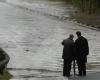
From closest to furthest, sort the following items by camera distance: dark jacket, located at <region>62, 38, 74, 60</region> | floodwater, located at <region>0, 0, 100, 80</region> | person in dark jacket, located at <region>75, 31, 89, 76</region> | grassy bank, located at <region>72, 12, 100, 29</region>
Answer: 1. dark jacket, located at <region>62, 38, 74, 60</region>
2. person in dark jacket, located at <region>75, 31, 89, 76</region>
3. floodwater, located at <region>0, 0, 100, 80</region>
4. grassy bank, located at <region>72, 12, 100, 29</region>

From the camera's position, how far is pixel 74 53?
55.7 feet

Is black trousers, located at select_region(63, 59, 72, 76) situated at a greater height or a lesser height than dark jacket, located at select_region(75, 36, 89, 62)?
lesser

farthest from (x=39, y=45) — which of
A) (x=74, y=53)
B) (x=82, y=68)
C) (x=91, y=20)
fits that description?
(x=91, y=20)

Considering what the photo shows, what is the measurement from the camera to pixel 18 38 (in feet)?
106

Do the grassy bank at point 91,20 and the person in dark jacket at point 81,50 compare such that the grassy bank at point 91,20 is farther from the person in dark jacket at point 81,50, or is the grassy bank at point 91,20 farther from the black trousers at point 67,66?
the black trousers at point 67,66

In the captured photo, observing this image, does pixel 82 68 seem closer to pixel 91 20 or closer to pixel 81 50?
pixel 81 50

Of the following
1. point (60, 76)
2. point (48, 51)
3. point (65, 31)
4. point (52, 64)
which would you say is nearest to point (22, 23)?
point (65, 31)

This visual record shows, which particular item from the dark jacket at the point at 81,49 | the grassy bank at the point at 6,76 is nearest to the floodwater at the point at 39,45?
the grassy bank at the point at 6,76

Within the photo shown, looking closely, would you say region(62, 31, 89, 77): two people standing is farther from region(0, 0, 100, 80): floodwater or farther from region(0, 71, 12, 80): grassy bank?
region(0, 71, 12, 80): grassy bank

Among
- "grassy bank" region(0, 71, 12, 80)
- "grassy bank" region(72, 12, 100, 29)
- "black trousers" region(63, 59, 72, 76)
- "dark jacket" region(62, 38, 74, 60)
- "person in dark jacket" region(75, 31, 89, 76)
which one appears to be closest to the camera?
"grassy bank" region(0, 71, 12, 80)

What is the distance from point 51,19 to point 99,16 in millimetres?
5208

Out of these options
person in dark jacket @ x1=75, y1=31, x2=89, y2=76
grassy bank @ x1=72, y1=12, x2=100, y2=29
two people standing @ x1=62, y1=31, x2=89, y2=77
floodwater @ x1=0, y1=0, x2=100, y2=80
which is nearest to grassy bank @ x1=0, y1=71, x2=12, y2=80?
floodwater @ x1=0, y1=0, x2=100, y2=80

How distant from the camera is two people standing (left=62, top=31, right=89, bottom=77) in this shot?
1691 centimetres

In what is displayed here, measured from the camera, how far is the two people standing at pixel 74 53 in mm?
16906
